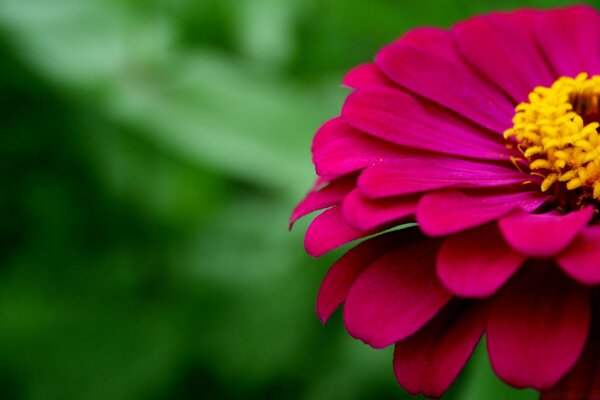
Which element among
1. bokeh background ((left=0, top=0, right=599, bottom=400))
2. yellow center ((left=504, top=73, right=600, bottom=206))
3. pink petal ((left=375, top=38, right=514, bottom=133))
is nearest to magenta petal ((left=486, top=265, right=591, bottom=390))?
yellow center ((left=504, top=73, right=600, bottom=206))

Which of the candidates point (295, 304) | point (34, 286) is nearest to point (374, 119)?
point (295, 304)

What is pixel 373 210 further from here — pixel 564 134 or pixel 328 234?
pixel 564 134

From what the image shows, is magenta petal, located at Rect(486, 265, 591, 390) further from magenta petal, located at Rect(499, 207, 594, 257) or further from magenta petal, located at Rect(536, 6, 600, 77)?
magenta petal, located at Rect(536, 6, 600, 77)

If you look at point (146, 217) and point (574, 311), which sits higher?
point (574, 311)

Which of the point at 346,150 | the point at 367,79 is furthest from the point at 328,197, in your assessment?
the point at 367,79

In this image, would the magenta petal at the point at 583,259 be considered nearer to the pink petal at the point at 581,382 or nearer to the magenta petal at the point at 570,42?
the pink petal at the point at 581,382

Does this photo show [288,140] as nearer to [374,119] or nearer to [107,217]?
[107,217]
